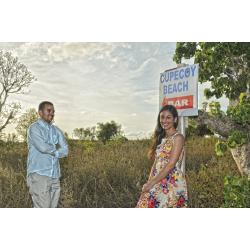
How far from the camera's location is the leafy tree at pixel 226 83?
5098 millimetres

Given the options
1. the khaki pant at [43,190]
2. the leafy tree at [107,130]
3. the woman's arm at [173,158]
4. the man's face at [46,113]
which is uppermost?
the man's face at [46,113]

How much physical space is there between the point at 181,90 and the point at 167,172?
113 cm

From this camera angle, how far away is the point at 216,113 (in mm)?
5199

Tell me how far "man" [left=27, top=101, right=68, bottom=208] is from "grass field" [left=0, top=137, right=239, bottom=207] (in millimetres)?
468

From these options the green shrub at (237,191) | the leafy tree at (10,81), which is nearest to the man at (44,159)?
the leafy tree at (10,81)

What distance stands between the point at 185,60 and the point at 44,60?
5.56 feet

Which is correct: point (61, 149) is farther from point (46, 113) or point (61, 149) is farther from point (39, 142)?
point (46, 113)

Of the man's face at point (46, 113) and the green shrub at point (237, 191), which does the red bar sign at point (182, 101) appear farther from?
the man's face at point (46, 113)

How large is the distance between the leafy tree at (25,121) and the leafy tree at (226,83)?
1.81 metres

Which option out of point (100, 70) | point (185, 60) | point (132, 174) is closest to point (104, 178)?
point (132, 174)

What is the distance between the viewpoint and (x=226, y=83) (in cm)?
539

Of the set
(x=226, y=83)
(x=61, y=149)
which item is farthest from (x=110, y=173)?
(x=226, y=83)

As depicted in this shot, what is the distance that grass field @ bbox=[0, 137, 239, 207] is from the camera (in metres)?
5.27

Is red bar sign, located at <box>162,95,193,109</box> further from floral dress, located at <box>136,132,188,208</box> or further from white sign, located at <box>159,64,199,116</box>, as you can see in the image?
floral dress, located at <box>136,132,188,208</box>
